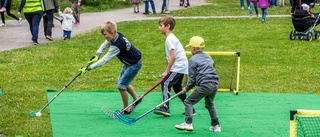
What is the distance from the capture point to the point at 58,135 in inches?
381

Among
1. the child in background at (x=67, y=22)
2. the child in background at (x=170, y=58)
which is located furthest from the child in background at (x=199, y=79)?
the child in background at (x=67, y=22)

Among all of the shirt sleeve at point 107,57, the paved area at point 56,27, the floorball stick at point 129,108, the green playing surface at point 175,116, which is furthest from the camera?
the paved area at point 56,27

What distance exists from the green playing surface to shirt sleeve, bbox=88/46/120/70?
867mm

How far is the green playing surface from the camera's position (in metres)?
9.94

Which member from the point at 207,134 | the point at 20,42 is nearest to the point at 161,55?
the point at 20,42

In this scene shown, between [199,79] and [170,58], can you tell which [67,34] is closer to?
[170,58]

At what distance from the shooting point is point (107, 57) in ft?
34.6

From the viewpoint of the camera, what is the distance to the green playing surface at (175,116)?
32.6 feet

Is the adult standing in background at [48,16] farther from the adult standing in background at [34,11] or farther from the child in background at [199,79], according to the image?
the child in background at [199,79]

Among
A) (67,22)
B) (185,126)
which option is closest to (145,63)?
(67,22)

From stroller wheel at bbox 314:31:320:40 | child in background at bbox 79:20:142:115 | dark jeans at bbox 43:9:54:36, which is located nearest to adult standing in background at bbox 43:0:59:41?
dark jeans at bbox 43:9:54:36

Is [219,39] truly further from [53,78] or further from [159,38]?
[53,78]

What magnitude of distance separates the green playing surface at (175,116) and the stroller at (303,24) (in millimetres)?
7683

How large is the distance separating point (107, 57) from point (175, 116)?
4.97 feet
